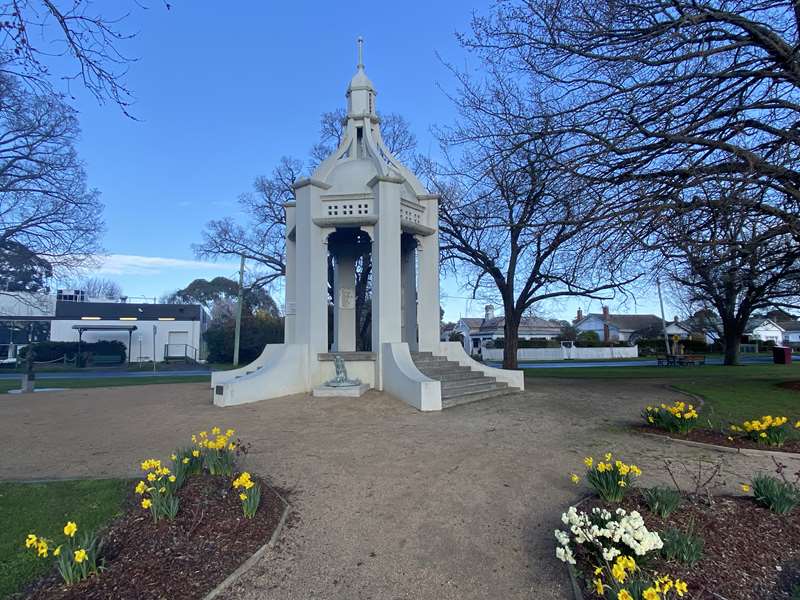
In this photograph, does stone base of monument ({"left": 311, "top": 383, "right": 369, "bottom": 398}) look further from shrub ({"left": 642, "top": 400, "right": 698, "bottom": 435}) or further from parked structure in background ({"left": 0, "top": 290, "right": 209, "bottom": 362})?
parked structure in background ({"left": 0, "top": 290, "right": 209, "bottom": 362})

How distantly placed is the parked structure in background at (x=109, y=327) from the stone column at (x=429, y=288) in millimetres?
32020

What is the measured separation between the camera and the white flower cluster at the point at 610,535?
3184mm

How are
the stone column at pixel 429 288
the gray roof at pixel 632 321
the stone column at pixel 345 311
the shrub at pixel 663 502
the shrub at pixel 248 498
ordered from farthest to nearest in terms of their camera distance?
1. the gray roof at pixel 632 321
2. the stone column at pixel 345 311
3. the stone column at pixel 429 288
4. the shrub at pixel 248 498
5. the shrub at pixel 663 502

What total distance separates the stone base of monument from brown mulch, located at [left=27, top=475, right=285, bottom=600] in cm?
616

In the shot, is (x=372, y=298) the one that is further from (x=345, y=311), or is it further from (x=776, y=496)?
(x=776, y=496)

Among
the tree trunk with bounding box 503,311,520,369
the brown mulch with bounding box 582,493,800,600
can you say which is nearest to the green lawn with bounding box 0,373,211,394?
the tree trunk with bounding box 503,311,520,369

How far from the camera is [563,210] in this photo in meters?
10.4

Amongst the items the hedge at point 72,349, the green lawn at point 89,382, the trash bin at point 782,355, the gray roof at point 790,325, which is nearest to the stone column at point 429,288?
the green lawn at point 89,382

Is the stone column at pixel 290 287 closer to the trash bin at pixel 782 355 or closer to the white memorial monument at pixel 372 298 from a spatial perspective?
the white memorial monument at pixel 372 298

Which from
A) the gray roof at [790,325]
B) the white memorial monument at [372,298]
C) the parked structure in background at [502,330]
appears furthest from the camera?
the gray roof at [790,325]

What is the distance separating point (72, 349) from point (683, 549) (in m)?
42.3

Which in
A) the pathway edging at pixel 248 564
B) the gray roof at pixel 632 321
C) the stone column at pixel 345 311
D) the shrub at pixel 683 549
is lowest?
the pathway edging at pixel 248 564

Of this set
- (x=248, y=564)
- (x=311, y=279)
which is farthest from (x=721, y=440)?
(x=311, y=279)

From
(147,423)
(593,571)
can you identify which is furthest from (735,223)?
(147,423)
